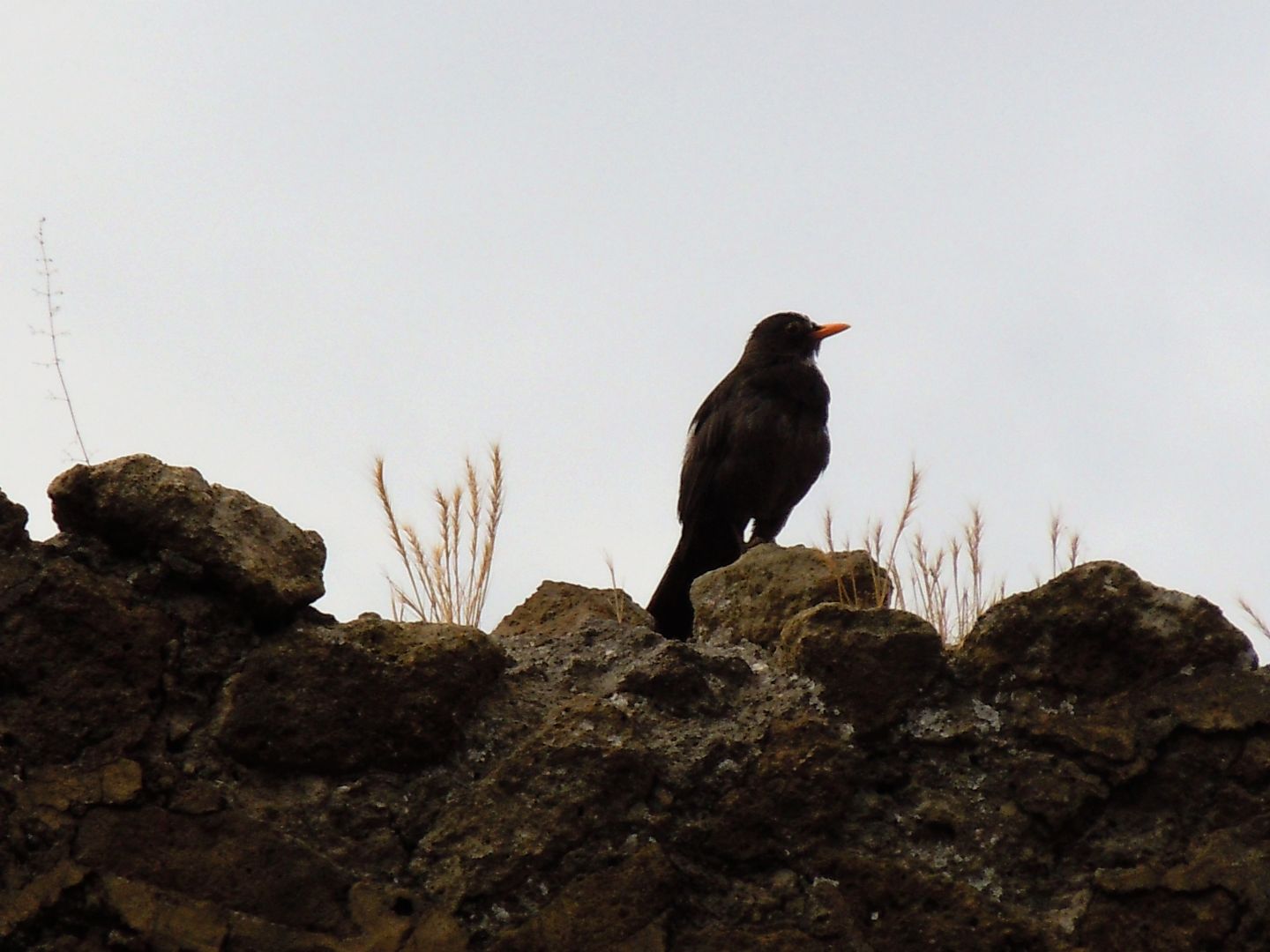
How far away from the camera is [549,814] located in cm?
248

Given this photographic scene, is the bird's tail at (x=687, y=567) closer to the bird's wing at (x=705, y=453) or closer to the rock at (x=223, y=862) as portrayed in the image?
the bird's wing at (x=705, y=453)

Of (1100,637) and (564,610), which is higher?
(564,610)

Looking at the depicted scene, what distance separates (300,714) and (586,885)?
574 mm

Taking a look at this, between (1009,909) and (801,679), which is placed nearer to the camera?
(1009,909)

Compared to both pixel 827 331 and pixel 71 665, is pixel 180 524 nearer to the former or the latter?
pixel 71 665

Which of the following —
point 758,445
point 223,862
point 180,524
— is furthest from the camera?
point 758,445

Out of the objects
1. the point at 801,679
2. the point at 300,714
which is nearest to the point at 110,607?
the point at 300,714

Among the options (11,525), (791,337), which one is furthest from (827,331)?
(11,525)

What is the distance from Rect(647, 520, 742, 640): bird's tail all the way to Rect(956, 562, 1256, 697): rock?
1877mm

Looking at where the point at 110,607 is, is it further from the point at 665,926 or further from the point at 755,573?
the point at 755,573

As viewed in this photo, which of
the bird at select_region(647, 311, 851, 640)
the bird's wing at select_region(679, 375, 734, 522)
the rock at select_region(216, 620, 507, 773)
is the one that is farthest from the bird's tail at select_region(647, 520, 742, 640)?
the rock at select_region(216, 620, 507, 773)

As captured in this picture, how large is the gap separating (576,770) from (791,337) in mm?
4398

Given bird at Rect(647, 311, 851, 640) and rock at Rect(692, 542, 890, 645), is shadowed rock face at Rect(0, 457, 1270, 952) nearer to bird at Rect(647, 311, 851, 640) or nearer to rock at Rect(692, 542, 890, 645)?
rock at Rect(692, 542, 890, 645)

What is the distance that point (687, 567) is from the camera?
5.82m
